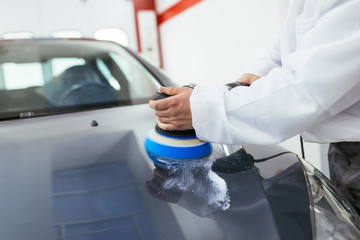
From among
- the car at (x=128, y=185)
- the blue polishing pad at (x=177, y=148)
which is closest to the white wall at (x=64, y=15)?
the car at (x=128, y=185)

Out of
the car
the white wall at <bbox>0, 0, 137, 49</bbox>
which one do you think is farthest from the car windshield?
the white wall at <bbox>0, 0, 137, 49</bbox>

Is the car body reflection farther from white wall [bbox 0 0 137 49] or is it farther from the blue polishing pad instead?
white wall [bbox 0 0 137 49]

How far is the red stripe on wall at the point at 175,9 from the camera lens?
450 centimetres

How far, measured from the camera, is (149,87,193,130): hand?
0.73 m

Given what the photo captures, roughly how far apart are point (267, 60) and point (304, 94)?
23.3 inches

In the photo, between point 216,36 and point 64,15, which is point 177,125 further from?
point 64,15

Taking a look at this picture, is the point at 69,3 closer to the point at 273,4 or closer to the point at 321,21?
the point at 273,4

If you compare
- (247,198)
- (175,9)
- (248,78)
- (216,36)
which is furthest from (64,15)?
(247,198)

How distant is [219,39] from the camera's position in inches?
147

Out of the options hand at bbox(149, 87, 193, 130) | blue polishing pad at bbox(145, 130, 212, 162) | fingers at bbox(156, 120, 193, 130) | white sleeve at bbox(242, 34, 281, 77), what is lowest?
blue polishing pad at bbox(145, 130, 212, 162)

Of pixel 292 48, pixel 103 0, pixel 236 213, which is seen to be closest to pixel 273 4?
pixel 292 48

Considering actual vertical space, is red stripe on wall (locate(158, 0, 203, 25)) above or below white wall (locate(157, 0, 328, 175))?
above

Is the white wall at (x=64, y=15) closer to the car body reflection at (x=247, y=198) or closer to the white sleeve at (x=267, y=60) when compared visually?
the white sleeve at (x=267, y=60)

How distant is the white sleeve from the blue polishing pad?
18.1 inches
